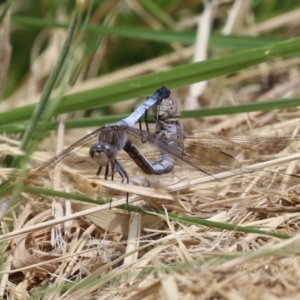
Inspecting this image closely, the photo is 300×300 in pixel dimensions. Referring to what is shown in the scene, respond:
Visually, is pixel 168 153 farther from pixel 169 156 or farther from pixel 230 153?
pixel 230 153

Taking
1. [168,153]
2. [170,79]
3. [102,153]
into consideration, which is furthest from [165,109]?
[102,153]

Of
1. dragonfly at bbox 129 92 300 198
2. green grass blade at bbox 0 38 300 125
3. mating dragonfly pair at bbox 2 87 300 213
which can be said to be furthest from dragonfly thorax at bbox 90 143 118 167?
green grass blade at bbox 0 38 300 125

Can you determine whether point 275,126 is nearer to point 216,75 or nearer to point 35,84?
point 216,75

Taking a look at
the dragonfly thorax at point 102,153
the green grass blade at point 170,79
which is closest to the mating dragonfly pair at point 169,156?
the dragonfly thorax at point 102,153

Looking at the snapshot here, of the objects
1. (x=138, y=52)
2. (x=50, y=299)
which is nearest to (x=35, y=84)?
(x=138, y=52)

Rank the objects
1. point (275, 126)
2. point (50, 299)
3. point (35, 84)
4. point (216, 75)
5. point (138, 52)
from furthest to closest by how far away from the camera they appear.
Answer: point (138, 52), point (35, 84), point (275, 126), point (216, 75), point (50, 299)

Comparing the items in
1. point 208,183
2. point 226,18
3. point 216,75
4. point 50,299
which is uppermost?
point 226,18

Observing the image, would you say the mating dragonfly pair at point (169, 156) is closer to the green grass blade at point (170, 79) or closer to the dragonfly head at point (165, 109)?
the dragonfly head at point (165, 109)

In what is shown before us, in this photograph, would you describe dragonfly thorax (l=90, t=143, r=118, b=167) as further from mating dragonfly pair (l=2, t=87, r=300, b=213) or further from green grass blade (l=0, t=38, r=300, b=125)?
green grass blade (l=0, t=38, r=300, b=125)

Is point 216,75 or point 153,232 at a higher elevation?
point 216,75
